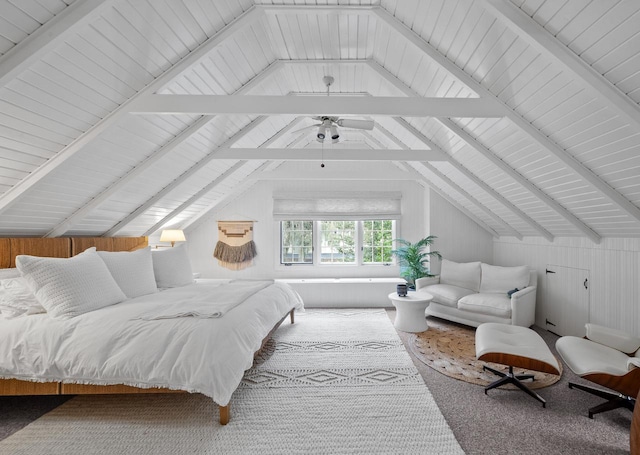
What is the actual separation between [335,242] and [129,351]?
4.52 metres

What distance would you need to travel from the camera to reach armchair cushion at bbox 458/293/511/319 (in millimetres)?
4109

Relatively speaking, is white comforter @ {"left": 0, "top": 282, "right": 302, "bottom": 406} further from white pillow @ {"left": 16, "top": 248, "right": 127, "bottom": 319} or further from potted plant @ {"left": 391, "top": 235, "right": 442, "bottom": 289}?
potted plant @ {"left": 391, "top": 235, "right": 442, "bottom": 289}

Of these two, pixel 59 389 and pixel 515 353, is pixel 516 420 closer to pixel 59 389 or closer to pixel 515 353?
pixel 515 353

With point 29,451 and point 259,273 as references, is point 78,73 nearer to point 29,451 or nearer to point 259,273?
point 29,451

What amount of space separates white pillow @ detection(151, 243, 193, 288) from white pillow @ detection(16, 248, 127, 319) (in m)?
1.08

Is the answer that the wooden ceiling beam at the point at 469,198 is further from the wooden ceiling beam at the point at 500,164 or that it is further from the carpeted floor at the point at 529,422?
the carpeted floor at the point at 529,422

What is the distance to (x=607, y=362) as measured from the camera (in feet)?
7.79

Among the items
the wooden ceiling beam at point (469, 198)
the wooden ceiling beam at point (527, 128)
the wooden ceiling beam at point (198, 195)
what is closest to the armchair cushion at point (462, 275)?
the wooden ceiling beam at point (469, 198)

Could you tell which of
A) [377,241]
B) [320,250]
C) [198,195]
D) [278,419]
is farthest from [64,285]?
[377,241]

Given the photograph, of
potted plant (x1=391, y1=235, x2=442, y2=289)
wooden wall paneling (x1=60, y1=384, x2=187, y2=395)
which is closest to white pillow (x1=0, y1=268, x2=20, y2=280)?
wooden wall paneling (x1=60, y1=384, x2=187, y2=395)

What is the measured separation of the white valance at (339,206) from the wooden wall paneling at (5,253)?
3.70 m

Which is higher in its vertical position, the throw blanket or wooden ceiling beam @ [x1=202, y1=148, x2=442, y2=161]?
wooden ceiling beam @ [x1=202, y1=148, x2=442, y2=161]

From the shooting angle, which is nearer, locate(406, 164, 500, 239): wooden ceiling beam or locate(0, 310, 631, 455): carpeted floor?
locate(0, 310, 631, 455): carpeted floor

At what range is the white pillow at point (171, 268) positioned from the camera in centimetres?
404
